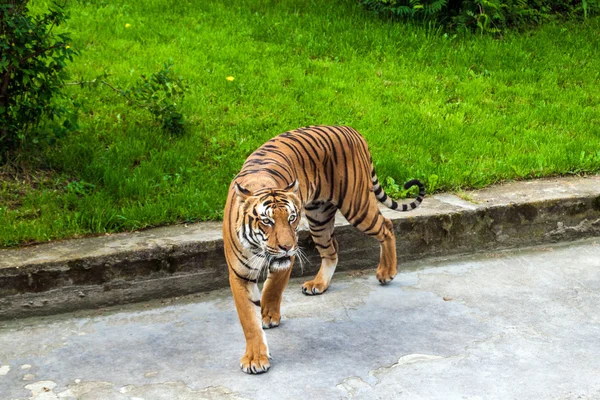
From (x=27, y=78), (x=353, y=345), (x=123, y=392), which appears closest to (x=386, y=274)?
(x=353, y=345)

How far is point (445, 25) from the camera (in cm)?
852

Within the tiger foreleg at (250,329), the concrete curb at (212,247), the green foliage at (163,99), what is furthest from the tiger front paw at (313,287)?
the green foliage at (163,99)

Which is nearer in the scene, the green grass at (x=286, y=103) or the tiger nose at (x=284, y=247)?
the tiger nose at (x=284, y=247)

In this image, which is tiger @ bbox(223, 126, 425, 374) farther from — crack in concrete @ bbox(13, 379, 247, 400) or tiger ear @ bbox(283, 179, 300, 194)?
crack in concrete @ bbox(13, 379, 247, 400)

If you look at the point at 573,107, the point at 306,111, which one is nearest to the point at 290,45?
the point at 306,111

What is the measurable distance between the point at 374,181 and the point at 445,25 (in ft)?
13.7

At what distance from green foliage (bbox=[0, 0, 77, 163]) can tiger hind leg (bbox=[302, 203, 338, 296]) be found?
1892 millimetres

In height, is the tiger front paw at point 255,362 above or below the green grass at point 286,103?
below

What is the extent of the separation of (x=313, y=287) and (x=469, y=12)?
4.57 metres

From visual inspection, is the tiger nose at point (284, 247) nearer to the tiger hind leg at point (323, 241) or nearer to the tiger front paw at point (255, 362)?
the tiger front paw at point (255, 362)

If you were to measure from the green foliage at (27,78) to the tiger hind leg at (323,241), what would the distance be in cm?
189

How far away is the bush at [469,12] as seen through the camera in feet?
27.3

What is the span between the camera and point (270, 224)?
12.2 ft

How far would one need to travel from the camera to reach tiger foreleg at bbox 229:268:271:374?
3930 millimetres
